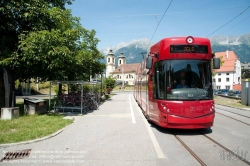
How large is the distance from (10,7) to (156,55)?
26.6ft

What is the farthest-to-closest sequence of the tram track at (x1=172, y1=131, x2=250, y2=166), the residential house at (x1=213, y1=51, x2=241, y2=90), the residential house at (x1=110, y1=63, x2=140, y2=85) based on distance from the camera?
1. the residential house at (x1=110, y1=63, x2=140, y2=85)
2. the residential house at (x1=213, y1=51, x2=241, y2=90)
3. the tram track at (x1=172, y1=131, x2=250, y2=166)

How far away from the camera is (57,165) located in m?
4.87

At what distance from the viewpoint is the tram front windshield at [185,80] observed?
7.25m

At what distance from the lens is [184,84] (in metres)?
7.32

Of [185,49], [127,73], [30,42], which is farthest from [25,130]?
[127,73]

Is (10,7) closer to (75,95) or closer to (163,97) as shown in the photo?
(75,95)

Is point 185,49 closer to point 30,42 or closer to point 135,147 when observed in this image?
point 135,147

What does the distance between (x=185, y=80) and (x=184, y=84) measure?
152 millimetres

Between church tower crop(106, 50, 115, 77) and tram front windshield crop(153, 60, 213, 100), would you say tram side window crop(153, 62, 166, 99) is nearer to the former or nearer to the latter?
tram front windshield crop(153, 60, 213, 100)

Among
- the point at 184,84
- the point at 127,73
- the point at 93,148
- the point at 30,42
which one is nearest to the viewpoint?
the point at 93,148

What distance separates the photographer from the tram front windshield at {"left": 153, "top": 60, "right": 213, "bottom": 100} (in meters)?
7.25

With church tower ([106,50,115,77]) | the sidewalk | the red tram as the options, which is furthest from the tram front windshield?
church tower ([106,50,115,77])

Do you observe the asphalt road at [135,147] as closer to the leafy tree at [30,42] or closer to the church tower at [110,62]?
the leafy tree at [30,42]

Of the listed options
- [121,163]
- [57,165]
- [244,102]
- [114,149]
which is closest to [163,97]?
[114,149]
